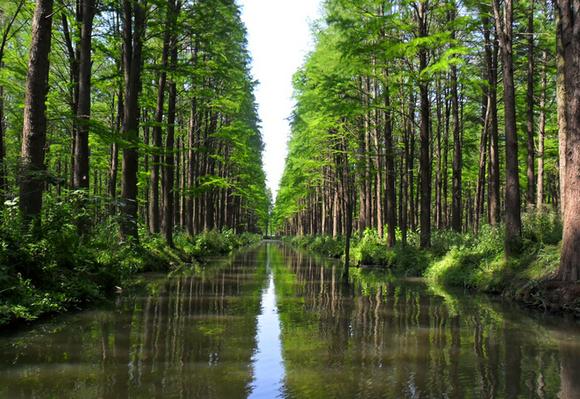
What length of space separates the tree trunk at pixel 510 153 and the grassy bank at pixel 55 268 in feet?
37.2

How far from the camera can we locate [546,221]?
49.5 ft

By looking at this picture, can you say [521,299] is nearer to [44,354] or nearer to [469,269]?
[469,269]

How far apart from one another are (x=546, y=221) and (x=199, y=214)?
89.3 ft

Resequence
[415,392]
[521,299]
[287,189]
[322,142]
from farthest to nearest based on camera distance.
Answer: [287,189], [322,142], [521,299], [415,392]

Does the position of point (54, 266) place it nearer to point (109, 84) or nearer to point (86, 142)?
point (86, 142)

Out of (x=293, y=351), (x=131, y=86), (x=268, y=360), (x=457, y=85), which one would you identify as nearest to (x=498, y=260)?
(x=293, y=351)

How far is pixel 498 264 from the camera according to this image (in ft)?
48.8

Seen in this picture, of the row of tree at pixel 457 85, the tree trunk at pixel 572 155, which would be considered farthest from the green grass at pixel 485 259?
the tree trunk at pixel 572 155

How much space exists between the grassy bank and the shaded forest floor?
408 inches

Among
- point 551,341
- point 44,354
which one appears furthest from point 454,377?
point 44,354

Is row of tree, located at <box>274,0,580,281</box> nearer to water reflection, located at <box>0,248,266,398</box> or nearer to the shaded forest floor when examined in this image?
the shaded forest floor

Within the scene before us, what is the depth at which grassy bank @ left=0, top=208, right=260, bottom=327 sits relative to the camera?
8367 millimetres

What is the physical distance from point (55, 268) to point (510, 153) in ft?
42.6

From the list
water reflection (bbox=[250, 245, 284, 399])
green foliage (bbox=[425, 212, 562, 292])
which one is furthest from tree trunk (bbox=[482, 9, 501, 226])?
water reflection (bbox=[250, 245, 284, 399])
